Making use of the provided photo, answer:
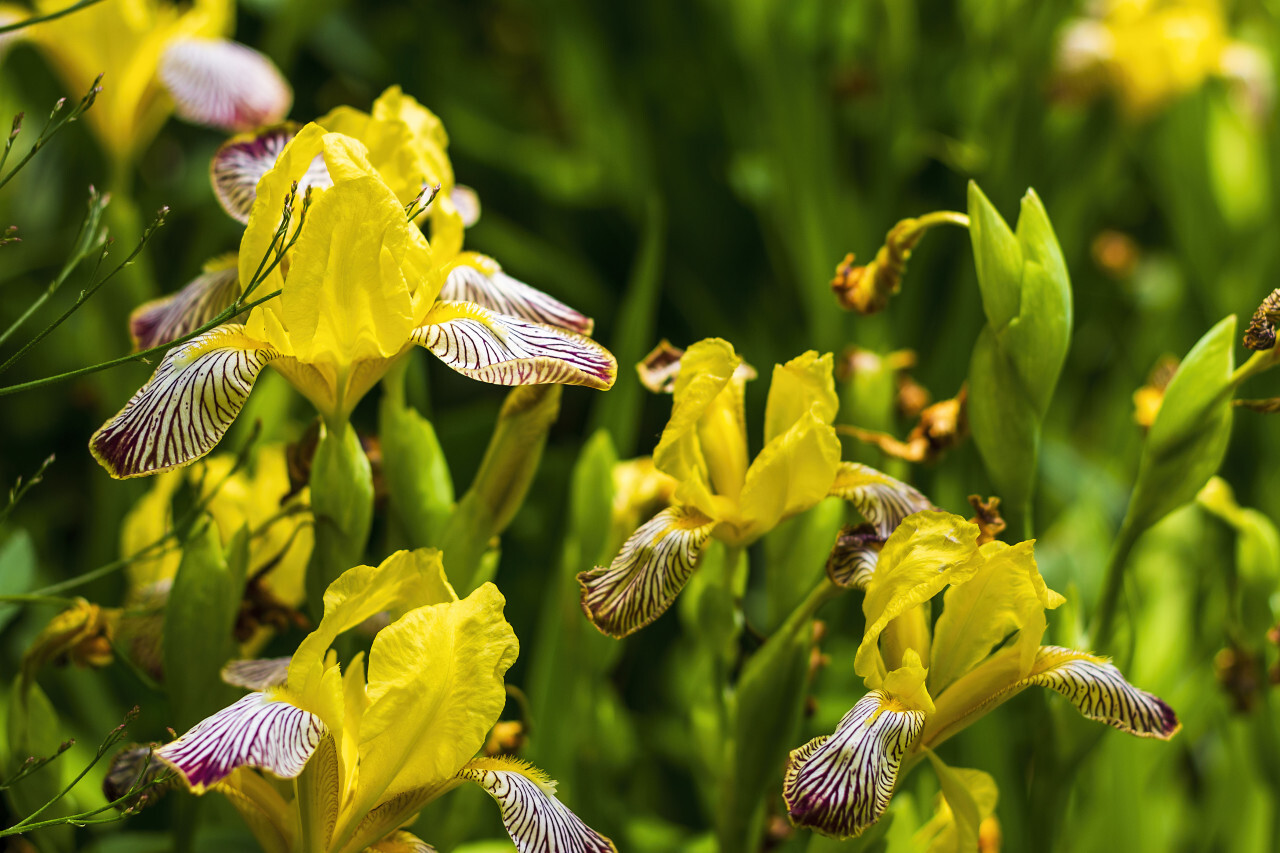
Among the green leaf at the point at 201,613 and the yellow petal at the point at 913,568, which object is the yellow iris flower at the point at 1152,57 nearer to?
the yellow petal at the point at 913,568

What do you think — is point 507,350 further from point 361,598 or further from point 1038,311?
point 1038,311

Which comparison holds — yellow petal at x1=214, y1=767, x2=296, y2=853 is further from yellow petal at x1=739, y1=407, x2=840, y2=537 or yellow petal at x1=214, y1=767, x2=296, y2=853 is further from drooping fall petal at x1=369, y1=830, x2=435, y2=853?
yellow petal at x1=739, y1=407, x2=840, y2=537

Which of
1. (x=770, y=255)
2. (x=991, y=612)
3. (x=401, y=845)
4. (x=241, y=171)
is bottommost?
(x=770, y=255)

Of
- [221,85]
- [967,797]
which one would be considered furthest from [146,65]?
[967,797]

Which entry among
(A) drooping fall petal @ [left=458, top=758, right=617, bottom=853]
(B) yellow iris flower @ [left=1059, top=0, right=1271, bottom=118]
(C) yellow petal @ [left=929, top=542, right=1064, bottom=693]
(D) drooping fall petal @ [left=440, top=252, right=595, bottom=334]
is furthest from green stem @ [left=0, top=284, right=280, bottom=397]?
(B) yellow iris flower @ [left=1059, top=0, right=1271, bottom=118]

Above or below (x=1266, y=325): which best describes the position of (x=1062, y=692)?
below

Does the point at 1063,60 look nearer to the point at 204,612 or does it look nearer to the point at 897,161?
the point at 897,161

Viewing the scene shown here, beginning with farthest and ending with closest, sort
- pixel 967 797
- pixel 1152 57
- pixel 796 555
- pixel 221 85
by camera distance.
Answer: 1. pixel 1152 57
2. pixel 221 85
3. pixel 796 555
4. pixel 967 797
